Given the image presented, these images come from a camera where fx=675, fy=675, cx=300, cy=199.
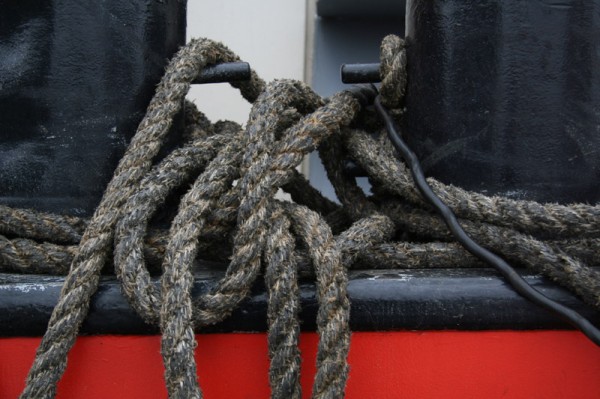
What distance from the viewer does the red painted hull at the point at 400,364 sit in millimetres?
907

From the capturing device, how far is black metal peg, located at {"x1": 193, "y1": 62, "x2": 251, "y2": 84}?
3.73 ft

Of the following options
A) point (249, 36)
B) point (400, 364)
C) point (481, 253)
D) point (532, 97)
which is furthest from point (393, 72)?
point (249, 36)

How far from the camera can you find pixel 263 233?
35.7 inches

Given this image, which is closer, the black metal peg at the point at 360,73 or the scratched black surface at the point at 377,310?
the scratched black surface at the point at 377,310

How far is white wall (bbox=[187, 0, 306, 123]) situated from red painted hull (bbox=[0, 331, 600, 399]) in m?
1.49

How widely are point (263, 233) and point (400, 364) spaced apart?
26 centimetres

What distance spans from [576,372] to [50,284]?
72 cm

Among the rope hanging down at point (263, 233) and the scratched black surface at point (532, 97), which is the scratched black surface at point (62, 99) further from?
the scratched black surface at point (532, 97)

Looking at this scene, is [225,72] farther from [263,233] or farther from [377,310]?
[377,310]

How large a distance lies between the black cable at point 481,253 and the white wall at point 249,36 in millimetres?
1245

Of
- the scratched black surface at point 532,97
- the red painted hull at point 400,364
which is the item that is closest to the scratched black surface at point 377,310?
the red painted hull at point 400,364

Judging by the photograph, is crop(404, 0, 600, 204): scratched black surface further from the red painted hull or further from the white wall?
the white wall

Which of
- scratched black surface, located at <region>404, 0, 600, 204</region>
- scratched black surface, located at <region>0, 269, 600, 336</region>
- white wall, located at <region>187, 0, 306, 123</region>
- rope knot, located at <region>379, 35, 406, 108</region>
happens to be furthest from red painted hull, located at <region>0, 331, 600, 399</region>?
white wall, located at <region>187, 0, 306, 123</region>

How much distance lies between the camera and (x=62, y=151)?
1.07 m
